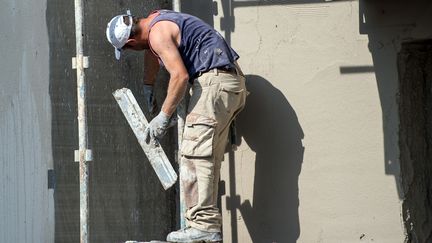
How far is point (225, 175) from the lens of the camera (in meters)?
6.13

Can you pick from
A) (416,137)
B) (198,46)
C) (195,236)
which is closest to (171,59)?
(198,46)

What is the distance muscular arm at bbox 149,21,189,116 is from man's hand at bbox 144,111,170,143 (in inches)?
1.6

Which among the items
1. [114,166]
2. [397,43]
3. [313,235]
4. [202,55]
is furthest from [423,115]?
[114,166]

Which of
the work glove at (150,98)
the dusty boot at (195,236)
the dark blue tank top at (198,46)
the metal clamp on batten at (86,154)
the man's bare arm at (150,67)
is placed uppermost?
the dark blue tank top at (198,46)

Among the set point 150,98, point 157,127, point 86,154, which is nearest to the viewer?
point 157,127

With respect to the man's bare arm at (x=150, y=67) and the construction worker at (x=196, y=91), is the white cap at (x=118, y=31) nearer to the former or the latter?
the construction worker at (x=196, y=91)

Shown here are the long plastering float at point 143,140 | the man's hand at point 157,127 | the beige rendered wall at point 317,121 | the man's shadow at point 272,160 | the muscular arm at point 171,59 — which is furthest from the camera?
the man's shadow at point 272,160

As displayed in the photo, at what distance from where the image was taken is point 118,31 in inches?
225

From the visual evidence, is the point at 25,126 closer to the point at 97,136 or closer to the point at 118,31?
the point at 97,136

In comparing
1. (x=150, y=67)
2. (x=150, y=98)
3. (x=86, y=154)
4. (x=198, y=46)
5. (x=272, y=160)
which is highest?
(x=198, y=46)

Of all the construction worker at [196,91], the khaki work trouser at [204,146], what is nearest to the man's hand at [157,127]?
the construction worker at [196,91]

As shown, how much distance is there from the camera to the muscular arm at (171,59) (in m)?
5.50

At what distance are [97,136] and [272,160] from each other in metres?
1.05

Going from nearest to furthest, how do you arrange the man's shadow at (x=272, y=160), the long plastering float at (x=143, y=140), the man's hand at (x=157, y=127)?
the man's hand at (x=157, y=127) < the long plastering float at (x=143, y=140) < the man's shadow at (x=272, y=160)
